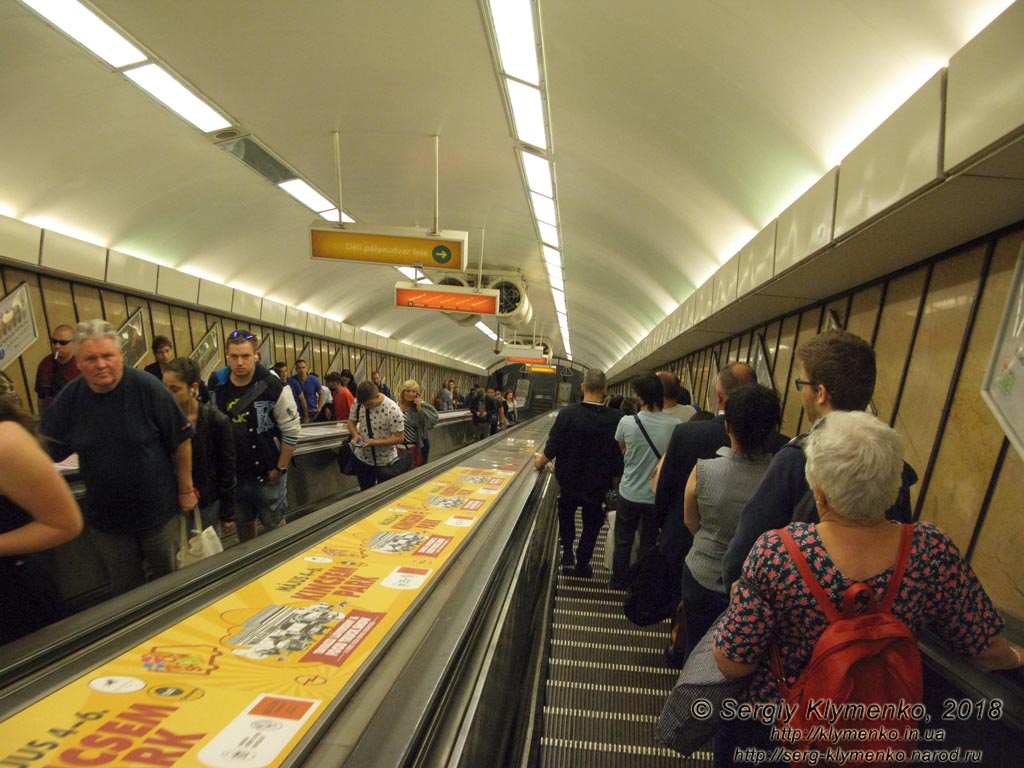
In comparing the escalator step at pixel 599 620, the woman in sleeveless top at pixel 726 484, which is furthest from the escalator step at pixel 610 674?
the woman in sleeveless top at pixel 726 484

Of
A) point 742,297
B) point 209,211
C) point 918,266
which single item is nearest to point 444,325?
point 209,211

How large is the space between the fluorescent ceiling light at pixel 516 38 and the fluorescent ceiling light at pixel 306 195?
4488 mm

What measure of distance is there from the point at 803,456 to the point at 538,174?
22.6 feet

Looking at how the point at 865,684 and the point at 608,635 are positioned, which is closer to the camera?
the point at 865,684

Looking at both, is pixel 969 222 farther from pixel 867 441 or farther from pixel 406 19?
pixel 406 19

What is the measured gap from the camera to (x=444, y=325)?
23.4m

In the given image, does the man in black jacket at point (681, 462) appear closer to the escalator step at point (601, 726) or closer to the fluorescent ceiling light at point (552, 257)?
the escalator step at point (601, 726)

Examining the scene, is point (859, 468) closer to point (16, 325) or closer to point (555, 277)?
point (16, 325)

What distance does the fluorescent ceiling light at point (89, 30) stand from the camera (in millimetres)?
4492

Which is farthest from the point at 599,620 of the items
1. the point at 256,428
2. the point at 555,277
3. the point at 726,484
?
the point at 555,277

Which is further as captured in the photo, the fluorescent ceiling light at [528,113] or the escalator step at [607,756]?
the fluorescent ceiling light at [528,113]

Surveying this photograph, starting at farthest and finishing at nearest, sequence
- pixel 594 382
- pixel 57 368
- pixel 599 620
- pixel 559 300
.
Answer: pixel 559 300 < pixel 57 368 < pixel 594 382 < pixel 599 620

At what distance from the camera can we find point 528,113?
623cm

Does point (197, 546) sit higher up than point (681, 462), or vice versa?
point (681, 462)
